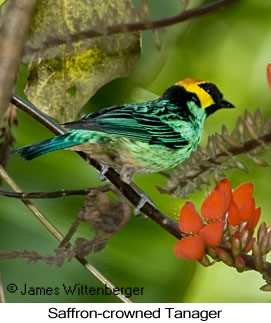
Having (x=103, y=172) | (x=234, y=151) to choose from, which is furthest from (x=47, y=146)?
(x=234, y=151)

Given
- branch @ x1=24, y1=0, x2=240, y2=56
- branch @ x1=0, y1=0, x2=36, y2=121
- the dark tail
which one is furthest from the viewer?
the dark tail

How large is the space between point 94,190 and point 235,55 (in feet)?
0.86

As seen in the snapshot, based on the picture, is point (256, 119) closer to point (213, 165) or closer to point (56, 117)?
point (213, 165)

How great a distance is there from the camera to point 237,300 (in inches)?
24.6

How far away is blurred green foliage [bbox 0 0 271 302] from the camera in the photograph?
605 millimetres

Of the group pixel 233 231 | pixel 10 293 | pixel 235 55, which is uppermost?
pixel 235 55

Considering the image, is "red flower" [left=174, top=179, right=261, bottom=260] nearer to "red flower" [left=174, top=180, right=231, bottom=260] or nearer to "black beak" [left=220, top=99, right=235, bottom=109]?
"red flower" [left=174, top=180, right=231, bottom=260]

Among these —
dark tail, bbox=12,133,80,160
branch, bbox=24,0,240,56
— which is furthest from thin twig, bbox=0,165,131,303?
branch, bbox=24,0,240,56

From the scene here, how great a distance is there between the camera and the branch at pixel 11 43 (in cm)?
29

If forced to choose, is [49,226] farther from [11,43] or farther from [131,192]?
[11,43]

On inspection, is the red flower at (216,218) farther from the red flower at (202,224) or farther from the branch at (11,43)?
the branch at (11,43)

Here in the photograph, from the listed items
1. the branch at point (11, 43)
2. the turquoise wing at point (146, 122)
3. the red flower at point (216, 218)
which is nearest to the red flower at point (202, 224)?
the red flower at point (216, 218)

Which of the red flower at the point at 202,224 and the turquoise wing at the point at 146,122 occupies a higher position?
the turquoise wing at the point at 146,122

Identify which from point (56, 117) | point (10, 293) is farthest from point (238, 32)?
point (10, 293)
